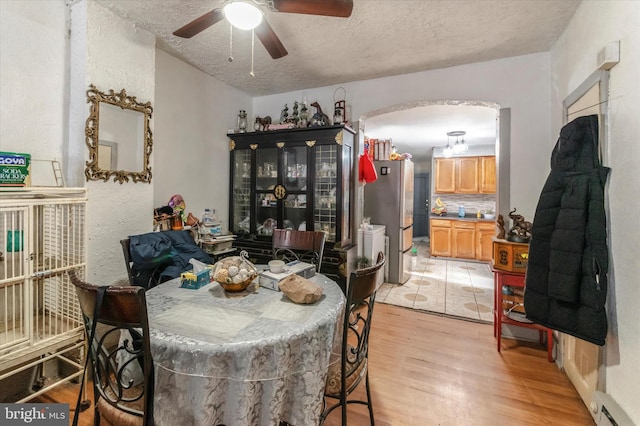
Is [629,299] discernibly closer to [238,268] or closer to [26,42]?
[238,268]

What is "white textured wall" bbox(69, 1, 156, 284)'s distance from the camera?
6.60 ft

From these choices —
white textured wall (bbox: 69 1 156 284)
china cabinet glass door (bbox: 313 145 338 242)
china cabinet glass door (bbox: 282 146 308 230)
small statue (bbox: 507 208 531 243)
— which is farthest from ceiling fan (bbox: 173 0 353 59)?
small statue (bbox: 507 208 531 243)

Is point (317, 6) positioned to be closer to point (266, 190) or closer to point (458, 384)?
point (266, 190)

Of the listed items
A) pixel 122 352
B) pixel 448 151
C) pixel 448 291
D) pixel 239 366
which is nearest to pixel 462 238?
pixel 448 151

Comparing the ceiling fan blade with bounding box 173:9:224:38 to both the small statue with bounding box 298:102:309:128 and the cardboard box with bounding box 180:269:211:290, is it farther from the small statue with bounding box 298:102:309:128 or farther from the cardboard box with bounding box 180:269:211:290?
the small statue with bounding box 298:102:309:128

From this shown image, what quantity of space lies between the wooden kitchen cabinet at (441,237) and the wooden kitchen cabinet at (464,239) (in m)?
0.10

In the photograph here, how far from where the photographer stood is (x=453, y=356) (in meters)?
2.38

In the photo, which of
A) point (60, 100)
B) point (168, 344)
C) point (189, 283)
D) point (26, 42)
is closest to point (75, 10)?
point (26, 42)

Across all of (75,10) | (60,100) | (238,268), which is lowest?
(238,268)

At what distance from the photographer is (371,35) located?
238cm

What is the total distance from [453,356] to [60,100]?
3.49 m

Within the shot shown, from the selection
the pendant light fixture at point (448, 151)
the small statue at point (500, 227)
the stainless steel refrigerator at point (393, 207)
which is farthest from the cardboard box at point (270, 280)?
the pendant light fixture at point (448, 151)

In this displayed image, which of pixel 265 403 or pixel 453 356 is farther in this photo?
pixel 453 356

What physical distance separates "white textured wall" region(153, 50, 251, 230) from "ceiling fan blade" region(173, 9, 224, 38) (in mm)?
1099
